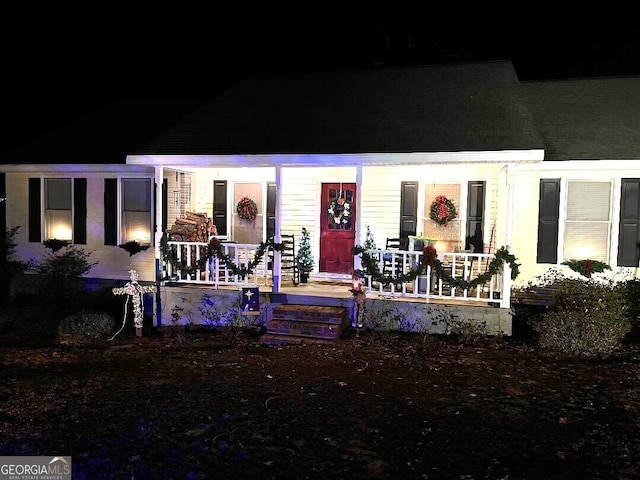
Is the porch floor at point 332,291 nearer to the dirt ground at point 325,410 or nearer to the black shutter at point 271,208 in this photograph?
the dirt ground at point 325,410

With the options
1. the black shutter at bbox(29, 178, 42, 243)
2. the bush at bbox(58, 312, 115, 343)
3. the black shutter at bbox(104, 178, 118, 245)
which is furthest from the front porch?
the black shutter at bbox(29, 178, 42, 243)

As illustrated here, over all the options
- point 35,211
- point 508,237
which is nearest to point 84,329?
point 35,211

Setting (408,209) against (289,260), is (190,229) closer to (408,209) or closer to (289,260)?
(289,260)

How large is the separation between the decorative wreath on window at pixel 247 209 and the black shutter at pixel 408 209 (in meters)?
3.30

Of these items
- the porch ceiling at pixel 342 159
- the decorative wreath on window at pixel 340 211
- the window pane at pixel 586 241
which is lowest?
the window pane at pixel 586 241

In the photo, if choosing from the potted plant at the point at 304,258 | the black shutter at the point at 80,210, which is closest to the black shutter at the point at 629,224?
the potted plant at the point at 304,258

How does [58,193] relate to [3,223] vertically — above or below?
above

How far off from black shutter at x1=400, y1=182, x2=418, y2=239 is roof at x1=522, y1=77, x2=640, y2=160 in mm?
2696

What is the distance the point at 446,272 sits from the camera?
939 centimetres

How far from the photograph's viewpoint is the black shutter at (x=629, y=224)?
1028 cm

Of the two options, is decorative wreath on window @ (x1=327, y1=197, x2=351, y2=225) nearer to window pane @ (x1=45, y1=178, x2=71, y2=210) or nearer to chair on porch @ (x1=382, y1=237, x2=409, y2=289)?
chair on porch @ (x1=382, y1=237, x2=409, y2=289)

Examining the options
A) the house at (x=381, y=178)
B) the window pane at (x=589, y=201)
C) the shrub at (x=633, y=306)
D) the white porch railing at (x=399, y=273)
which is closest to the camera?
the white porch railing at (x=399, y=273)

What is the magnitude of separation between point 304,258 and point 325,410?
19.4ft

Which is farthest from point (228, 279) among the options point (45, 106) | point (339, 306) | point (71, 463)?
point (45, 106)
